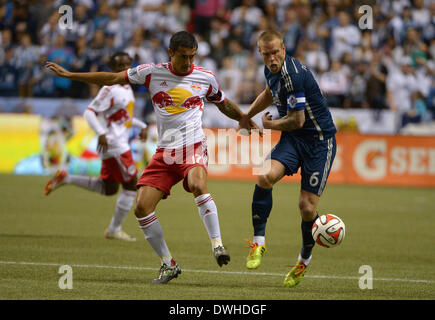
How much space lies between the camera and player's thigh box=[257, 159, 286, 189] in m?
7.54

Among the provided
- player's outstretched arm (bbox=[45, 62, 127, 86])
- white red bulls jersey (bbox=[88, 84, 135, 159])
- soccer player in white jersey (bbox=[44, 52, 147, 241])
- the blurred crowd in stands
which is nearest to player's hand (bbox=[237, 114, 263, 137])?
player's outstretched arm (bbox=[45, 62, 127, 86])

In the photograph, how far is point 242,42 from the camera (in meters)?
24.1

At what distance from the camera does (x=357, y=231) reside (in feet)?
40.0

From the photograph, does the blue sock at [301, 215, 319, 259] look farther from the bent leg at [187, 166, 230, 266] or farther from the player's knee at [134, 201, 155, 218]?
the player's knee at [134, 201, 155, 218]

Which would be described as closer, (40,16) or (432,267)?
(432,267)

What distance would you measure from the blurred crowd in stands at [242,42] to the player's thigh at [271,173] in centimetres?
1338

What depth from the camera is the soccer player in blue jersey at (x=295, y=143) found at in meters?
7.45

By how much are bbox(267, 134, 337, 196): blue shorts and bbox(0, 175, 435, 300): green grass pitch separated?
3.28 ft

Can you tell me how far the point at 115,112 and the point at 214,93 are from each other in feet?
11.8

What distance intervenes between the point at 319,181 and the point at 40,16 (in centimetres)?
1858

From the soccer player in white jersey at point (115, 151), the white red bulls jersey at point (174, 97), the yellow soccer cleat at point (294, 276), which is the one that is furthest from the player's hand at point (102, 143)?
the yellow soccer cleat at point (294, 276)

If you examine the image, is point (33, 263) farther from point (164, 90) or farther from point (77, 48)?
point (77, 48)

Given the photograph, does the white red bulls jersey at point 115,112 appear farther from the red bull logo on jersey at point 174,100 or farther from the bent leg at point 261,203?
the bent leg at point 261,203
